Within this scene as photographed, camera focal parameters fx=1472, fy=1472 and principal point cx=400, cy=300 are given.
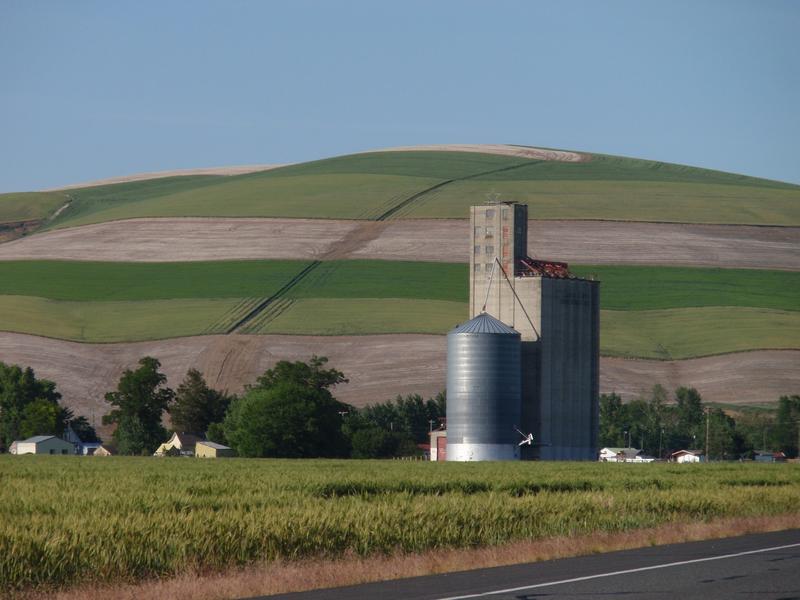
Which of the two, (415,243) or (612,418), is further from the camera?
(415,243)

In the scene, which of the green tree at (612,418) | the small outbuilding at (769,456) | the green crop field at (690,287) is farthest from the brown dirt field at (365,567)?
the green crop field at (690,287)

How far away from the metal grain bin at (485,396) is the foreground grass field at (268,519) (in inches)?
2351

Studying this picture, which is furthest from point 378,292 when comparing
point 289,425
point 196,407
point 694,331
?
point 289,425

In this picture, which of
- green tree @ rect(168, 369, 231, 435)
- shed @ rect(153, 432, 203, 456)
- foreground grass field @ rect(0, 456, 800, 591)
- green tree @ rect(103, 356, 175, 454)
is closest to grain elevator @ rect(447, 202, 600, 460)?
shed @ rect(153, 432, 203, 456)

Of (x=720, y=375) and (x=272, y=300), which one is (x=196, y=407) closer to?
(x=272, y=300)

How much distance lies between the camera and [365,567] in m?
28.0

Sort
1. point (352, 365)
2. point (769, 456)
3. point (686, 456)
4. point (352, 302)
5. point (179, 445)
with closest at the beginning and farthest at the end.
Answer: point (179, 445)
point (686, 456)
point (769, 456)
point (352, 365)
point (352, 302)

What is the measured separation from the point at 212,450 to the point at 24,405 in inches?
1078

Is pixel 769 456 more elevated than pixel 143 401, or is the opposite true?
pixel 143 401

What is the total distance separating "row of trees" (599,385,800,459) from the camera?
5438 inches

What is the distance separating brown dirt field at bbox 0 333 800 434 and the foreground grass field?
9723cm

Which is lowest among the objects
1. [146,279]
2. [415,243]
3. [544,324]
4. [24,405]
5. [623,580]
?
[623,580]

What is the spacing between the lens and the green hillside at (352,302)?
159 meters

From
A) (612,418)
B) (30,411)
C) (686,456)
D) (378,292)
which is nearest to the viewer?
(30,411)
